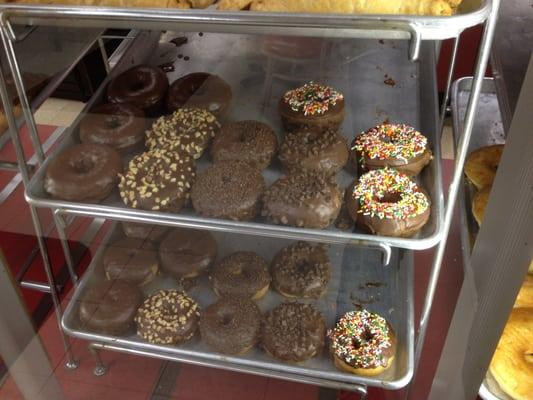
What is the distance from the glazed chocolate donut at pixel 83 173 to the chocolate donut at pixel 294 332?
54 cm

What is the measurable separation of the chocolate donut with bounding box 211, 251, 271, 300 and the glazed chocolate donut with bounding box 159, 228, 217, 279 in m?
0.04

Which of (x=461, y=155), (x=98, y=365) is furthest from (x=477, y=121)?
(x=98, y=365)

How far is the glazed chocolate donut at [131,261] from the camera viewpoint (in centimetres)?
151

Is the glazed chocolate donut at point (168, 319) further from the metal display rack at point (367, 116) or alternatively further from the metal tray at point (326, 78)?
the metal tray at point (326, 78)

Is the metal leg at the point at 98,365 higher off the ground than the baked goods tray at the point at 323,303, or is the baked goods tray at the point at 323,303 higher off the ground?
the baked goods tray at the point at 323,303

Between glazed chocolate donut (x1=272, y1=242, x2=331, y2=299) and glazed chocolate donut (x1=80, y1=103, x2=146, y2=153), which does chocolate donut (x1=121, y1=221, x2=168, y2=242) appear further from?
glazed chocolate donut (x1=272, y1=242, x2=331, y2=299)

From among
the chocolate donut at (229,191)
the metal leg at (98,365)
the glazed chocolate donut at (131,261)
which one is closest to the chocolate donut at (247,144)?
the chocolate donut at (229,191)

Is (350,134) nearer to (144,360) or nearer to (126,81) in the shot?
(126,81)

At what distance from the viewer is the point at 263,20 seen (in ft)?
2.80

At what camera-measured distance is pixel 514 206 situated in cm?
72

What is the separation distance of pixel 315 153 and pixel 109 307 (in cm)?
70

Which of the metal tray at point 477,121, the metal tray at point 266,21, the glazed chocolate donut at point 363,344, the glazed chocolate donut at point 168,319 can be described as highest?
the metal tray at point 266,21

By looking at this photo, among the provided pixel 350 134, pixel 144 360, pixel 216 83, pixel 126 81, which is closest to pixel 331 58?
pixel 350 134

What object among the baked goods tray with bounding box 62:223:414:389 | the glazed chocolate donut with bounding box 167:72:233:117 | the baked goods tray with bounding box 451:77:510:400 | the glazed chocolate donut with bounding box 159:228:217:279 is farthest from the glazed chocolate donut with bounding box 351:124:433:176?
the glazed chocolate donut with bounding box 159:228:217:279
